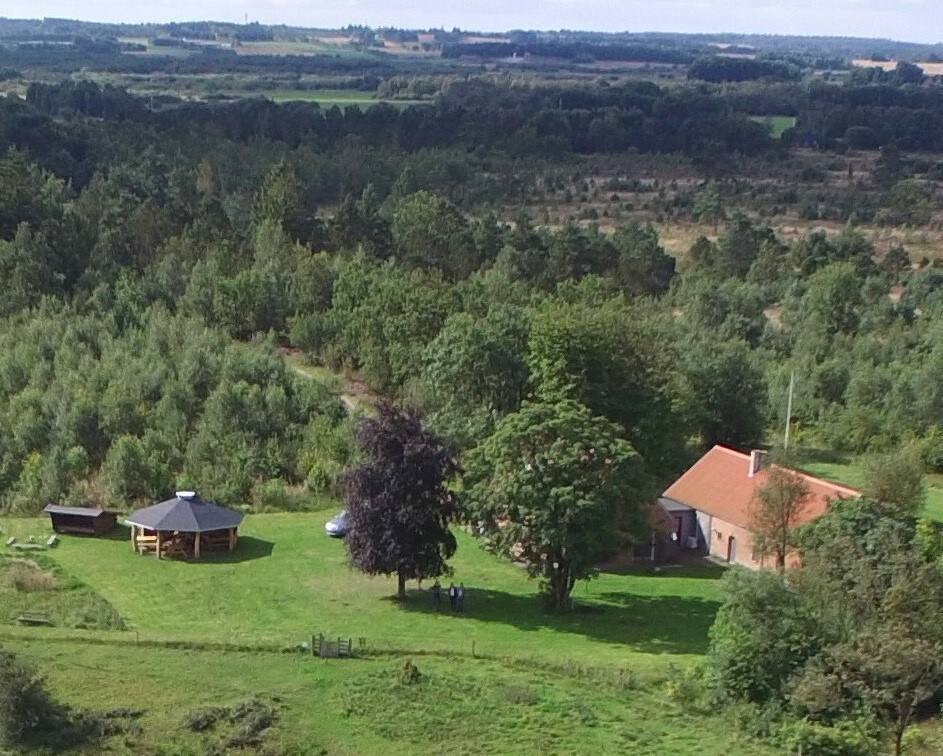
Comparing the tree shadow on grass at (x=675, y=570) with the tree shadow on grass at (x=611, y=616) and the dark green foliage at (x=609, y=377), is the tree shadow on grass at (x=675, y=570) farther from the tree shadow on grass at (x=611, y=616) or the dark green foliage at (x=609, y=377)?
the dark green foliage at (x=609, y=377)

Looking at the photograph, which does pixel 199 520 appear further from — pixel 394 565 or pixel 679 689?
pixel 679 689

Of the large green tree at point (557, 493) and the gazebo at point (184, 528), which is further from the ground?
the large green tree at point (557, 493)

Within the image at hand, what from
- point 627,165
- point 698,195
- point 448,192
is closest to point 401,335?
point 448,192

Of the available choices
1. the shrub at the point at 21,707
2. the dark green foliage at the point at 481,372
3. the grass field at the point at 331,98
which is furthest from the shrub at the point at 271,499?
the grass field at the point at 331,98

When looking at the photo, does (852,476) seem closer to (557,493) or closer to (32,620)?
(557,493)

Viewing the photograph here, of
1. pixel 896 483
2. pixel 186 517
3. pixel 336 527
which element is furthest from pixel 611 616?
pixel 186 517

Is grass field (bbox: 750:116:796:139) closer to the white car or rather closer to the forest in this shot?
the forest
